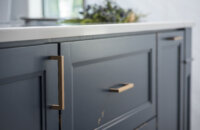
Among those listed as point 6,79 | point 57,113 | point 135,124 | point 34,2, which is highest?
point 34,2

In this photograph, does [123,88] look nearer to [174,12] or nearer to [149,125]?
[149,125]

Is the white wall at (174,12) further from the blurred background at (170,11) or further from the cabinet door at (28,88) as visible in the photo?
the cabinet door at (28,88)

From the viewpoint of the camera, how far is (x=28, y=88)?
730 mm

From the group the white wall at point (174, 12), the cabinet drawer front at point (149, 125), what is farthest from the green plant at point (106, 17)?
the white wall at point (174, 12)

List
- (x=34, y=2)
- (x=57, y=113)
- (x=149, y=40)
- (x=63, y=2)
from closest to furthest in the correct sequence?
1. (x=57, y=113)
2. (x=149, y=40)
3. (x=34, y=2)
4. (x=63, y=2)

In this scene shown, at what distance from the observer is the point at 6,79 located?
67 cm

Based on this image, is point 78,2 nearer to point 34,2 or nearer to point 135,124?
point 34,2

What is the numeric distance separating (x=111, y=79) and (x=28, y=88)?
37cm

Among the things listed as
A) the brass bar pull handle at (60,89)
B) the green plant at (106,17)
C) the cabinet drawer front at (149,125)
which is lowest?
the cabinet drawer front at (149,125)

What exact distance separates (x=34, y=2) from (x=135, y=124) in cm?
72

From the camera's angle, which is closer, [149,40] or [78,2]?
[149,40]

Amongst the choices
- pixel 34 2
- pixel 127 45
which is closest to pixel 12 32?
pixel 127 45

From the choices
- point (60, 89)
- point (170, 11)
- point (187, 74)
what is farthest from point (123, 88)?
point (170, 11)

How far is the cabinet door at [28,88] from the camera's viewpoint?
2.22 ft
